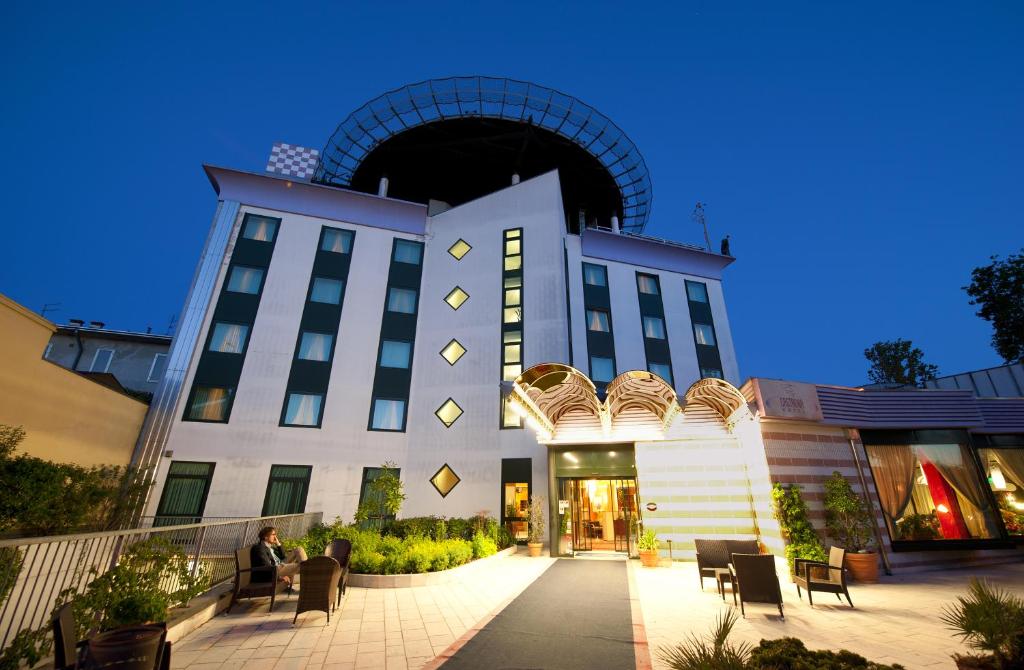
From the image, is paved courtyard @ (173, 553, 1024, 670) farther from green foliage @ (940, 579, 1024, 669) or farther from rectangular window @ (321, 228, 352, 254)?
rectangular window @ (321, 228, 352, 254)

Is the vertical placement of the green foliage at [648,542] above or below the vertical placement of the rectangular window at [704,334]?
below

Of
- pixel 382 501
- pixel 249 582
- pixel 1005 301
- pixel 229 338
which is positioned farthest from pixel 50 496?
pixel 1005 301

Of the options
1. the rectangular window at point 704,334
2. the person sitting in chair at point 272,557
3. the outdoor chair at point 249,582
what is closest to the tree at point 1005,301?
the rectangular window at point 704,334

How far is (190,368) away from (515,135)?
18.7m

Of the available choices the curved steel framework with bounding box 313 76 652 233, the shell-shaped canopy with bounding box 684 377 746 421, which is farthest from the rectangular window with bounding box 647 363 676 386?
the curved steel framework with bounding box 313 76 652 233

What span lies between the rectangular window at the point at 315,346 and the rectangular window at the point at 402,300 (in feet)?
10.2

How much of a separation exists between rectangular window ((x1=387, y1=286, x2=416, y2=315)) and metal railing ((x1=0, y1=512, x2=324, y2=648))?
1080 centimetres

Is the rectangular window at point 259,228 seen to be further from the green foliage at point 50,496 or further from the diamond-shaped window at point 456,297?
the green foliage at point 50,496

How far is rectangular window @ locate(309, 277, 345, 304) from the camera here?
758 inches

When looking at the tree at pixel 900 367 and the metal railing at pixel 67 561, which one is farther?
the tree at pixel 900 367

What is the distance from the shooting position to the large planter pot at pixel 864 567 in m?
8.82

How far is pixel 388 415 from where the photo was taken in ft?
59.4

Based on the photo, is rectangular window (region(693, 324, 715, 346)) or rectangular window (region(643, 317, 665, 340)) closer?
rectangular window (region(643, 317, 665, 340))

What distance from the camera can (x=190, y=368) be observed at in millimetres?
16547
